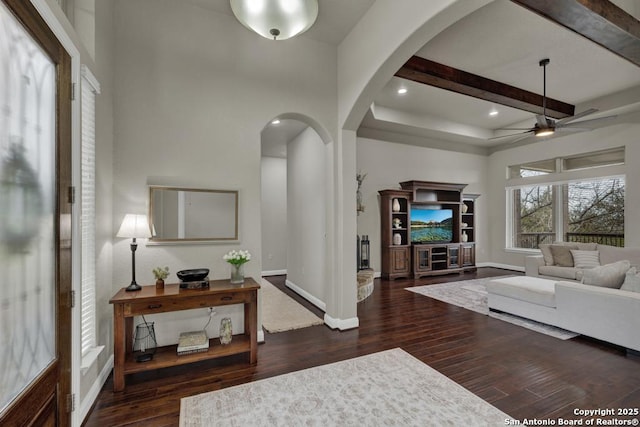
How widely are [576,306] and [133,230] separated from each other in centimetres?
467

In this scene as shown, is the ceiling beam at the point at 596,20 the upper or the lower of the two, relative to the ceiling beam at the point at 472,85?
lower

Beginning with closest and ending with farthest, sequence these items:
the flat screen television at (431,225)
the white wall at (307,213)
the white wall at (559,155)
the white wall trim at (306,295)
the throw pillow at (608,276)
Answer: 1. the throw pillow at (608,276)
2. the white wall trim at (306,295)
3. the white wall at (307,213)
4. the white wall at (559,155)
5. the flat screen television at (431,225)

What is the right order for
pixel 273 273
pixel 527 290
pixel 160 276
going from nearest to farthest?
pixel 160 276
pixel 527 290
pixel 273 273

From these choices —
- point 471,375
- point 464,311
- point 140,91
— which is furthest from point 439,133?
point 140,91

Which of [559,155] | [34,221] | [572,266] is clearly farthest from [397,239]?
[34,221]

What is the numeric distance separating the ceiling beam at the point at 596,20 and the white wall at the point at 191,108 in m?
2.41

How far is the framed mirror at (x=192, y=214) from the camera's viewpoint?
9.30 feet

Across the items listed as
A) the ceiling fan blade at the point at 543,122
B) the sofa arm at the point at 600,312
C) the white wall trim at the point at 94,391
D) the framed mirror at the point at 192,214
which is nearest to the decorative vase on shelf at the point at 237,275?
the framed mirror at the point at 192,214

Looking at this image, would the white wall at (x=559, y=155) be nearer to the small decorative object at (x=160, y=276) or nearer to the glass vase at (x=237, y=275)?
the glass vase at (x=237, y=275)

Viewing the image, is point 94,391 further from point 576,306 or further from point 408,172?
point 408,172

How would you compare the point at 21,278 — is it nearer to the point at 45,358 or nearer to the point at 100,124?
the point at 45,358

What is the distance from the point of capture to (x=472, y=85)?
4523 millimetres

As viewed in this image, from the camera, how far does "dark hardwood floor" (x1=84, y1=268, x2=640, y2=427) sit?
6.95ft

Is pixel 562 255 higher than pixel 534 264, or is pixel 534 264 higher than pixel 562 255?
pixel 562 255
